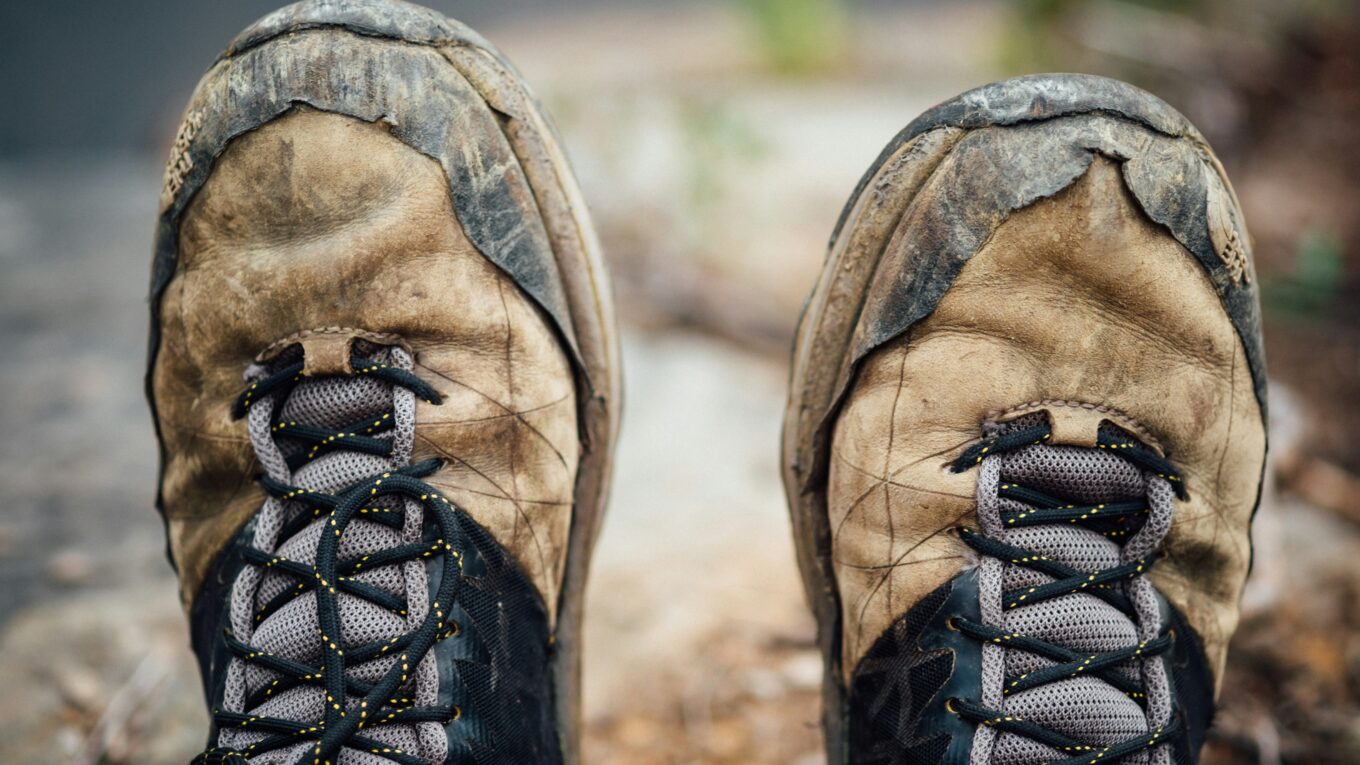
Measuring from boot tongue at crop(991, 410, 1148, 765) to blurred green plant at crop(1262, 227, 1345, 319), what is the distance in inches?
76.5

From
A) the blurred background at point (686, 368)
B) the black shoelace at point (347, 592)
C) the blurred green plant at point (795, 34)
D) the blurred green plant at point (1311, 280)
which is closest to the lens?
the black shoelace at point (347, 592)

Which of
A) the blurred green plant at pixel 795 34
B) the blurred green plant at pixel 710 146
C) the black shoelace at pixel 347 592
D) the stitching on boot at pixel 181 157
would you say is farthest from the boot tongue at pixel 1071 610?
the blurred green plant at pixel 795 34

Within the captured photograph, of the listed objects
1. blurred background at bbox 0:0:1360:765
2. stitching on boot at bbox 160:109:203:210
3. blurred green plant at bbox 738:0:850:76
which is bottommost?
blurred background at bbox 0:0:1360:765

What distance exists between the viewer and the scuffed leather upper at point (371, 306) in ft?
4.30

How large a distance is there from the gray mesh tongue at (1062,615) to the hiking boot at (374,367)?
574mm

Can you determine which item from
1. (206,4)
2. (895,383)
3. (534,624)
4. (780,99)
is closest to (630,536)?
(534,624)

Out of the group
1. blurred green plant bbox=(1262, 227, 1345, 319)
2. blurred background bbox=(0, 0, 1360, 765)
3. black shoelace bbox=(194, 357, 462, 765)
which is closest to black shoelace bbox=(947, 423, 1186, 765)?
blurred background bbox=(0, 0, 1360, 765)

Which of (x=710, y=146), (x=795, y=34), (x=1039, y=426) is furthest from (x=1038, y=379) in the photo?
(x=795, y=34)

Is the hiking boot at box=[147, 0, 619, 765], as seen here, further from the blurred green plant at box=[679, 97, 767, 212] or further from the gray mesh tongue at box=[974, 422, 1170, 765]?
the blurred green plant at box=[679, 97, 767, 212]

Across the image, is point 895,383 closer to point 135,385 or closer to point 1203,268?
point 1203,268

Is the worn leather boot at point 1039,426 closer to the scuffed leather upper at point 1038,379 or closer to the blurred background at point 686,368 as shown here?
the scuffed leather upper at point 1038,379

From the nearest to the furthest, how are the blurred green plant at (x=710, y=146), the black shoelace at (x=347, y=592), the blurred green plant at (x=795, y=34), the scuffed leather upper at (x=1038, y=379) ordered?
1. the black shoelace at (x=347, y=592)
2. the scuffed leather upper at (x=1038, y=379)
3. the blurred green plant at (x=710, y=146)
4. the blurred green plant at (x=795, y=34)

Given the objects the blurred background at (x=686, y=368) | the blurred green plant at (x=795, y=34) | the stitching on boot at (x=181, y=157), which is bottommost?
the blurred background at (x=686, y=368)

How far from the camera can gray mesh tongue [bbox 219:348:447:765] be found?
1180 mm
